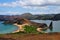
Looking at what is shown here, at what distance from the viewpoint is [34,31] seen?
2.27m

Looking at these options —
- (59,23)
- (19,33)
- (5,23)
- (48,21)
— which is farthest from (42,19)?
(5,23)

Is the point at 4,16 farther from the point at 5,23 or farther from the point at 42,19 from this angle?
the point at 42,19

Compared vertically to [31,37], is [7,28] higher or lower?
higher

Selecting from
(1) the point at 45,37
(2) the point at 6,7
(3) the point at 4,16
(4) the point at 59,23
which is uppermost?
(2) the point at 6,7

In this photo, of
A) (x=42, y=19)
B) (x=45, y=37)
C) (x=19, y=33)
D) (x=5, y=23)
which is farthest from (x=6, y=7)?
(x=45, y=37)

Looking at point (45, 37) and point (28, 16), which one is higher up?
point (28, 16)

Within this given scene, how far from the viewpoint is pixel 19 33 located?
2.26 meters

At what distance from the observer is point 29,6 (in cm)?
231

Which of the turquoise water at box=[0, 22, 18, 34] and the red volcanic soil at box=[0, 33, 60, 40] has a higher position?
the turquoise water at box=[0, 22, 18, 34]

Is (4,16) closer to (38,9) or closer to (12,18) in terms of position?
(12,18)

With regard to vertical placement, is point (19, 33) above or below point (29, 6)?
below

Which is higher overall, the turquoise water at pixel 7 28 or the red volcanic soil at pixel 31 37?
the turquoise water at pixel 7 28

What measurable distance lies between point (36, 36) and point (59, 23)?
0.41 m

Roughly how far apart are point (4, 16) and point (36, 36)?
592 millimetres
